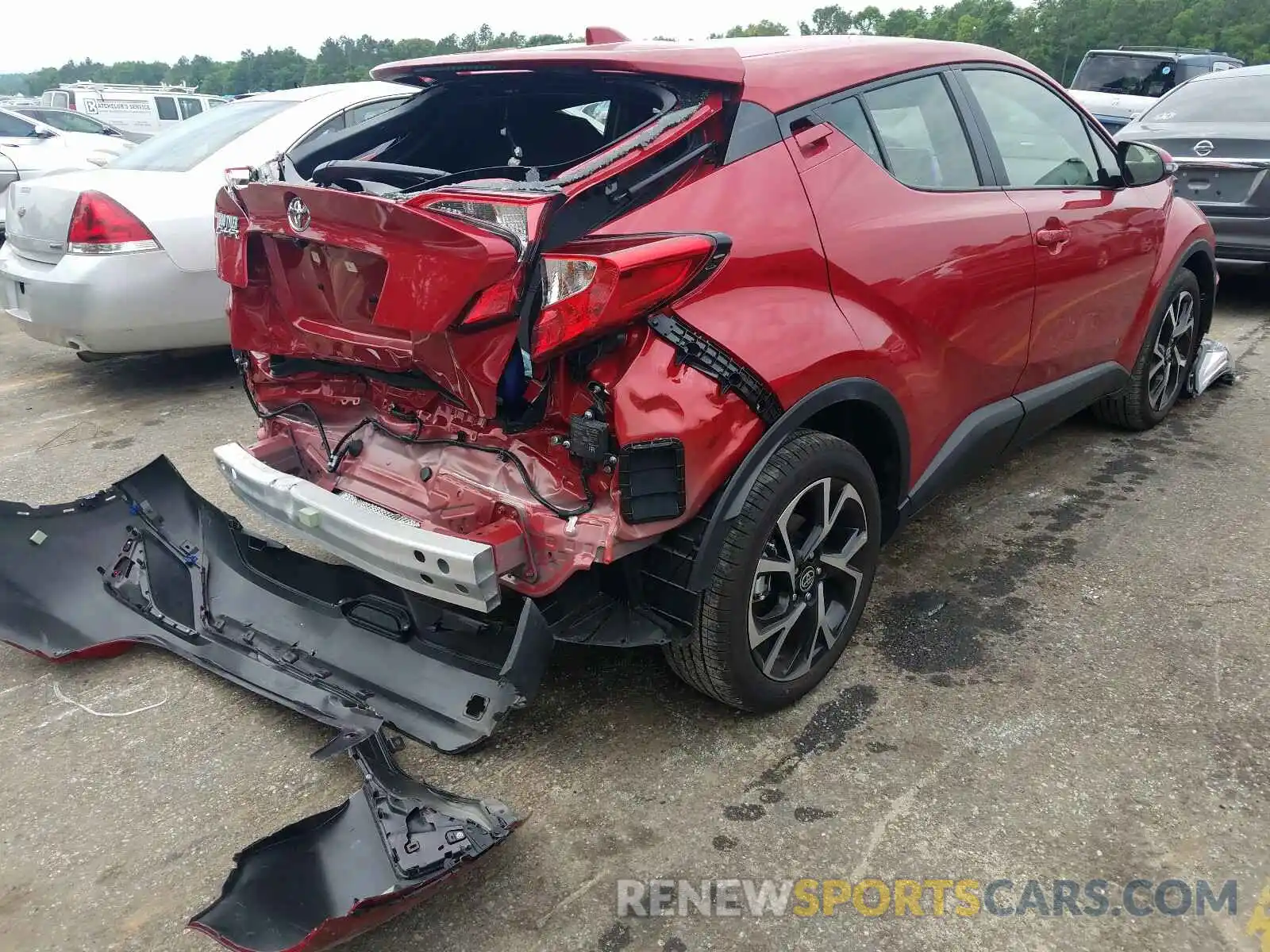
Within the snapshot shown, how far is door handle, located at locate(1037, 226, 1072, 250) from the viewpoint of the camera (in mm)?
3240

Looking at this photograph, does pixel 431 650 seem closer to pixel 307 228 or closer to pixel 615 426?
pixel 615 426

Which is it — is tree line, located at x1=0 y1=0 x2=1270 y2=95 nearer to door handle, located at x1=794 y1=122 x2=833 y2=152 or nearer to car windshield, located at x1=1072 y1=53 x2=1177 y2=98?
car windshield, located at x1=1072 y1=53 x2=1177 y2=98

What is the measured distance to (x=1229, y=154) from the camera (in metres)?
6.58

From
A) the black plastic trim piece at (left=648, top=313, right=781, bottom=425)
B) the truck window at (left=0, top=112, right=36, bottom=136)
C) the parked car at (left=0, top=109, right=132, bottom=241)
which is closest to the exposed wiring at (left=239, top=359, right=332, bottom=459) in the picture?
the black plastic trim piece at (left=648, top=313, right=781, bottom=425)

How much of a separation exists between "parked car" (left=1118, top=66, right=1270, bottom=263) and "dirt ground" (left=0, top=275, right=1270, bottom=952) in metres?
3.96

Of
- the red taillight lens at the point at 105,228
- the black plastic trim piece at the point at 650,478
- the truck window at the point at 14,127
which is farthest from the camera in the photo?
the truck window at the point at 14,127

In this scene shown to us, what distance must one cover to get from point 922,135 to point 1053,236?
722 mm

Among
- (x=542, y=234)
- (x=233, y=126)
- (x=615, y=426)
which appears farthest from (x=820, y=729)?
(x=233, y=126)

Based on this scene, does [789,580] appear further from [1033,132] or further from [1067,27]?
[1067,27]

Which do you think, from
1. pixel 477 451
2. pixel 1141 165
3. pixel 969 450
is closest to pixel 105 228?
pixel 477 451

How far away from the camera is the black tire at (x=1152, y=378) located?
14.2ft

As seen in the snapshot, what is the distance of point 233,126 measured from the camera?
5.45 meters

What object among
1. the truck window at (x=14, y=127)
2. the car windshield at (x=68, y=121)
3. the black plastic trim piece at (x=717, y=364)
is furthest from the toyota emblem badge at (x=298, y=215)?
the car windshield at (x=68, y=121)

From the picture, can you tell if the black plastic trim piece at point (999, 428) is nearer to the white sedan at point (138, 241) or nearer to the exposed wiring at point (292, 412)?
the exposed wiring at point (292, 412)
